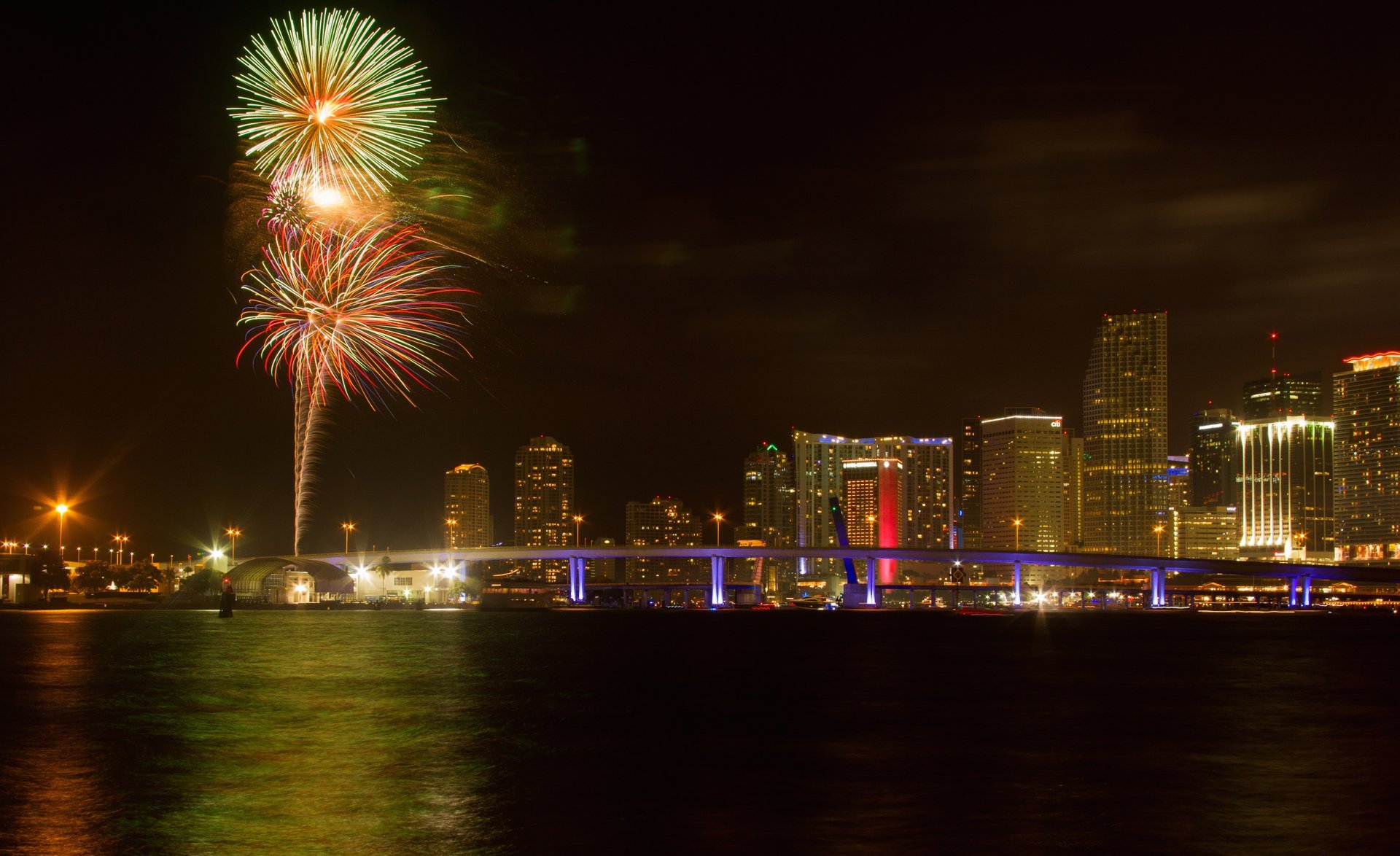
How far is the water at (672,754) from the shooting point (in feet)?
58.2

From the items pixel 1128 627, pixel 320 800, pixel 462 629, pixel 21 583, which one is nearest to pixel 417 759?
pixel 320 800

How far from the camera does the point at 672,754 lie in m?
26.4

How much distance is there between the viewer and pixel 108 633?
71.6 meters

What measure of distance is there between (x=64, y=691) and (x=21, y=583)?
99.5m

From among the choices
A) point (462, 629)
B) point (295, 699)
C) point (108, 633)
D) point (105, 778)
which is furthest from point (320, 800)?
point (462, 629)

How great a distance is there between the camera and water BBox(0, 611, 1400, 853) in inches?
699

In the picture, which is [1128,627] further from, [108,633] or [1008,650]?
[108,633]

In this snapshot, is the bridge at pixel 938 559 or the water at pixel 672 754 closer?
the water at pixel 672 754

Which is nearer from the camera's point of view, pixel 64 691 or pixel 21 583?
pixel 64 691

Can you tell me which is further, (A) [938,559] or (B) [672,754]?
(A) [938,559]

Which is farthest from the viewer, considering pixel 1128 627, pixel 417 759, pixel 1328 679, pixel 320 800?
pixel 1128 627

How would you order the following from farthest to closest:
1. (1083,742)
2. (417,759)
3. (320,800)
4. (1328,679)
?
1. (1328,679)
2. (1083,742)
3. (417,759)
4. (320,800)

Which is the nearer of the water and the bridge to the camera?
the water

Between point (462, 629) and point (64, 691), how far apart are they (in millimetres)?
50972
